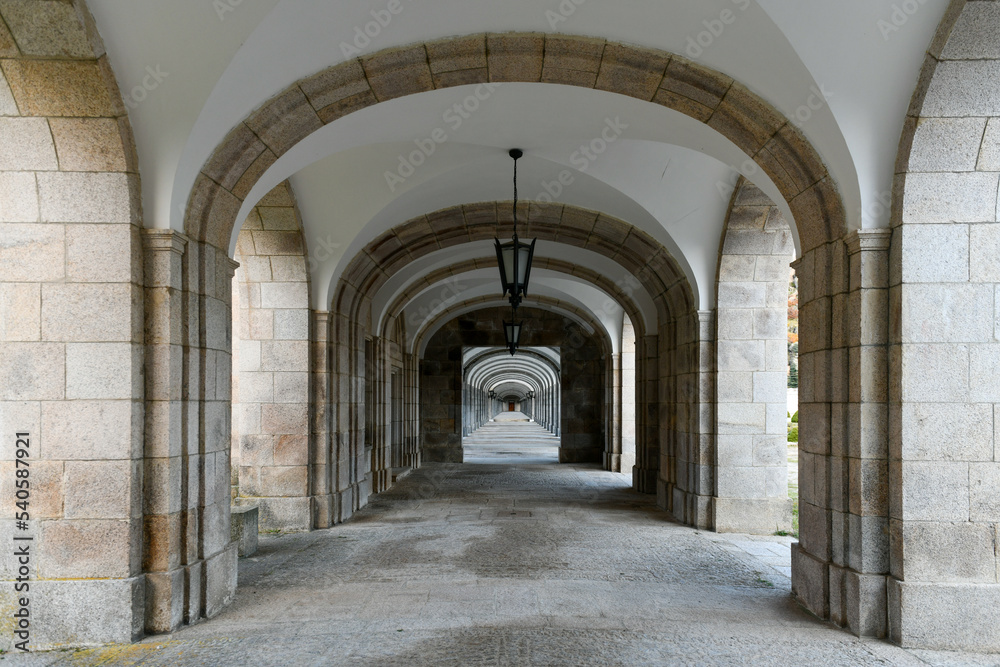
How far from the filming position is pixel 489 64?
4195mm

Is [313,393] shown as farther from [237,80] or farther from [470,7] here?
[470,7]

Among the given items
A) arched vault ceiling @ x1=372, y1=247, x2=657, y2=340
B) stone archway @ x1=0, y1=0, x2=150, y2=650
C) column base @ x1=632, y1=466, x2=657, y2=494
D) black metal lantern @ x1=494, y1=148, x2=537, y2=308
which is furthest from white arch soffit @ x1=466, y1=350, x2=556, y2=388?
stone archway @ x1=0, y1=0, x2=150, y2=650

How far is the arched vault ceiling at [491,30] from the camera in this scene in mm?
3400

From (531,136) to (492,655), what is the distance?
385 centimetres

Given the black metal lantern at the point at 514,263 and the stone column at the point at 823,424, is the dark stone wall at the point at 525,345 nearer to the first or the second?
the black metal lantern at the point at 514,263

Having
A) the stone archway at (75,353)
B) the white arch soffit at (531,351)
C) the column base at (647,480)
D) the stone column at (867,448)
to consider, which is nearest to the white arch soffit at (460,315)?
the white arch soffit at (531,351)

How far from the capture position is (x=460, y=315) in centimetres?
1505
